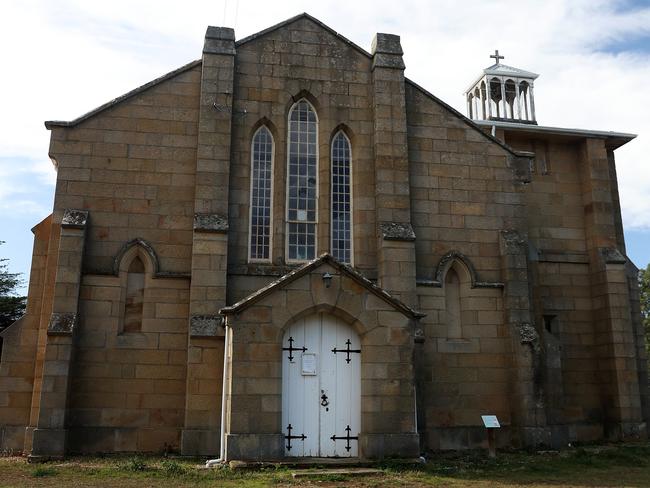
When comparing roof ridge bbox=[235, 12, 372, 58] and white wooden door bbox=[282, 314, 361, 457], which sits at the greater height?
roof ridge bbox=[235, 12, 372, 58]

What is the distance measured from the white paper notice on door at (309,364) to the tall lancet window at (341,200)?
12.6 feet

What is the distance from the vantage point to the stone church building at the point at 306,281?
13.6 meters

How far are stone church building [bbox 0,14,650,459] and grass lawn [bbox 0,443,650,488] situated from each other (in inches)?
33.1

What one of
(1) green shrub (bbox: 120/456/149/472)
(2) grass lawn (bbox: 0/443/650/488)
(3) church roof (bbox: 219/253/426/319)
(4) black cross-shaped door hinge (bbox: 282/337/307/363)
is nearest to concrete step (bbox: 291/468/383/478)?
(2) grass lawn (bbox: 0/443/650/488)

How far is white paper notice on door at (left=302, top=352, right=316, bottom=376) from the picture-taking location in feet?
44.5

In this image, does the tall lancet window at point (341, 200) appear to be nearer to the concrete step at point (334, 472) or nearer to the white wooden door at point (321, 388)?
the white wooden door at point (321, 388)

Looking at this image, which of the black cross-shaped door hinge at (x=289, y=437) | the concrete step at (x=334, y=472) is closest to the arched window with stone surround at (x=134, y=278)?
the black cross-shaped door hinge at (x=289, y=437)

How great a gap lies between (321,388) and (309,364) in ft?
1.85

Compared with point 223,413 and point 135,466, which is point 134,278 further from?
point 135,466

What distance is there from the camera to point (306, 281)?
13695 millimetres

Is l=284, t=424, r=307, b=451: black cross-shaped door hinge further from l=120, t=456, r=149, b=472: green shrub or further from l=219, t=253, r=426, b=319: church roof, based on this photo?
l=120, t=456, r=149, b=472: green shrub

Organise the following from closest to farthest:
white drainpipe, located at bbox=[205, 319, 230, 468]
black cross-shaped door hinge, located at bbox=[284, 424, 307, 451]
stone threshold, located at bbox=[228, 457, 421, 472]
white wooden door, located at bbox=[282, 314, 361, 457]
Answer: stone threshold, located at bbox=[228, 457, 421, 472]
white drainpipe, located at bbox=[205, 319, 230, 468]
black cross-shaped door hinge, located at bbox=[284, 424, 307, 451]
white wooden door, located at bbox=[282, 314, 361, 457]

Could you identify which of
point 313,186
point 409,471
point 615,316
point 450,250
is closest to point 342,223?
point 313,186

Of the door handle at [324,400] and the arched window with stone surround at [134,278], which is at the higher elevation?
the arched window with stone surround at [134,278]
